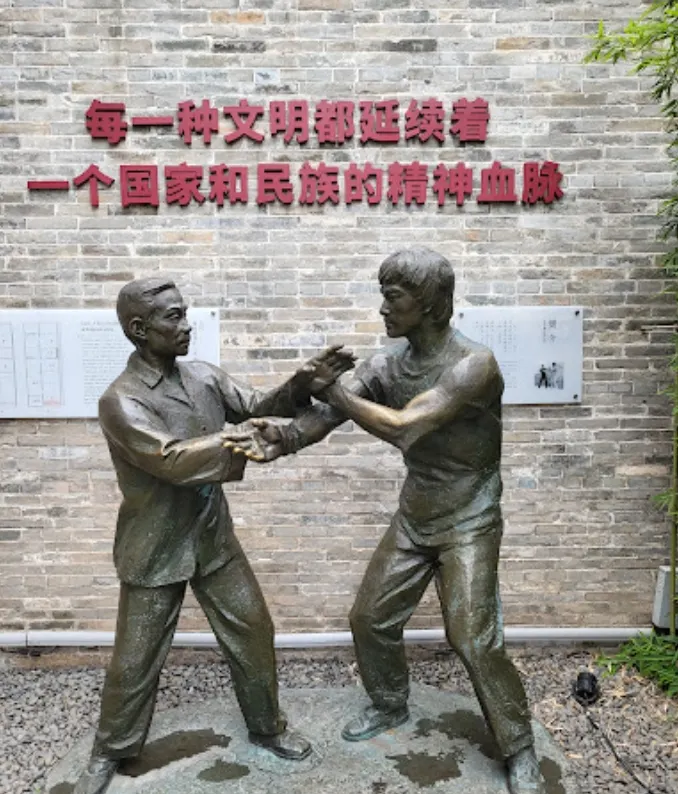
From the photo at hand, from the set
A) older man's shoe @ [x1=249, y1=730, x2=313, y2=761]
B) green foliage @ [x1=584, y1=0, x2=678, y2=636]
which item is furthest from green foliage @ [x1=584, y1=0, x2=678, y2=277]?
older man's shoe @ [x1=249, y1=730, x2=313, y2=761]

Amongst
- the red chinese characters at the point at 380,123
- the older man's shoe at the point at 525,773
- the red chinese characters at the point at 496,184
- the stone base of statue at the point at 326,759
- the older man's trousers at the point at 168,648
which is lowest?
the stone base of statue at the point at 326,759

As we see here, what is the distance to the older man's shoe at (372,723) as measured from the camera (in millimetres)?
3508

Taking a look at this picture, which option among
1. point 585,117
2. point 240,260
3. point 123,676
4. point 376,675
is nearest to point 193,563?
point 123,676

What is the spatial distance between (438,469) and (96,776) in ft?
6.26

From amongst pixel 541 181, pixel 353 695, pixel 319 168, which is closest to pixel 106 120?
pixel 319 168

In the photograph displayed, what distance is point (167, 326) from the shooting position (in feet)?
9.55

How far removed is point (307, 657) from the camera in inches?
199

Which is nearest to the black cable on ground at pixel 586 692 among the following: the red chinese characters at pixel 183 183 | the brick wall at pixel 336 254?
the brick wall at pixel 336 254

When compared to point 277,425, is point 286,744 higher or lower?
lower

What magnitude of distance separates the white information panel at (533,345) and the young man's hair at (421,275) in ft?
5.65

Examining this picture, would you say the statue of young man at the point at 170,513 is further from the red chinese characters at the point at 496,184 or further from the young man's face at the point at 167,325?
the red chinese characters at the point at 496,184

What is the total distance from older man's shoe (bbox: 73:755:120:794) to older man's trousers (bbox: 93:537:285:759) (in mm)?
39

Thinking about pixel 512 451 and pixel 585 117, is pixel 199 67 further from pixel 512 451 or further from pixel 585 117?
pixel 512 451

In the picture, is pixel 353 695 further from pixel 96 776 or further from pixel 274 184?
pixel 274 184
